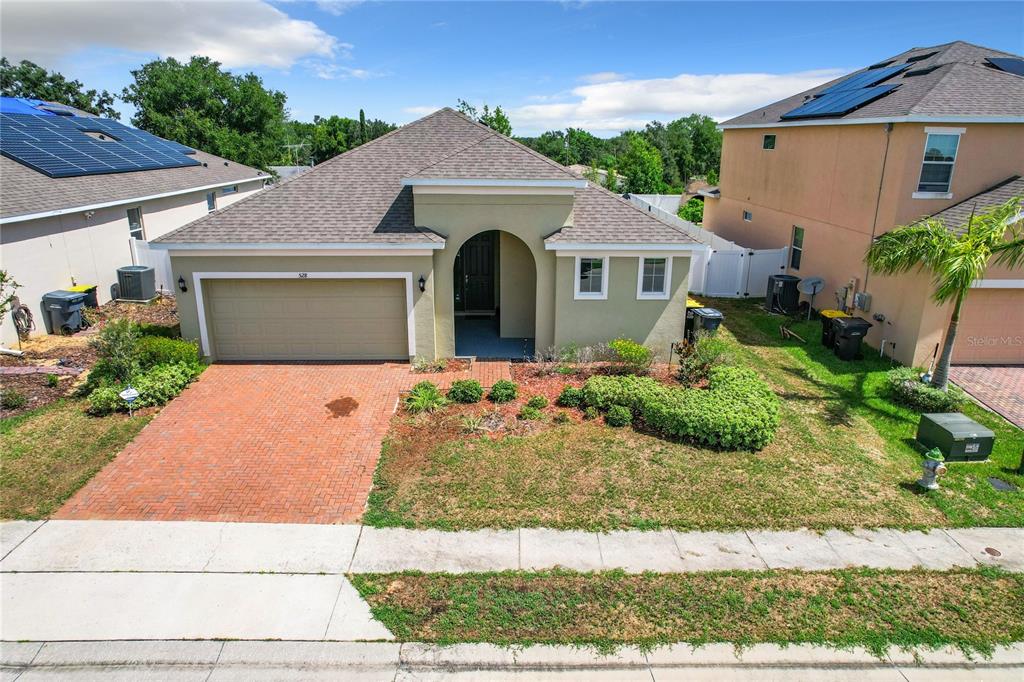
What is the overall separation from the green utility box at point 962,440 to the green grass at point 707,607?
3.21 meters

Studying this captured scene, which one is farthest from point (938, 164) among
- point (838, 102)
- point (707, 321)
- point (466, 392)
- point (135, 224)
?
point (135, 224)

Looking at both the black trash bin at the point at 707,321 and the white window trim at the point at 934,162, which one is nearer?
the white window trim at the point at 934,162

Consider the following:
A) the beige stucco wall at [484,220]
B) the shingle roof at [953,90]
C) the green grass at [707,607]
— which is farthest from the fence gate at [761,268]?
the green grass at [707,607]

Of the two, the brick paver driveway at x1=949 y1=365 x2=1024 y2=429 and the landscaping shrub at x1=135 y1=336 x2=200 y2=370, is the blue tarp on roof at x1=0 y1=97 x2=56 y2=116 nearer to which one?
the landscaping shrub at x1=135 y1=336 x2=200 y2=370

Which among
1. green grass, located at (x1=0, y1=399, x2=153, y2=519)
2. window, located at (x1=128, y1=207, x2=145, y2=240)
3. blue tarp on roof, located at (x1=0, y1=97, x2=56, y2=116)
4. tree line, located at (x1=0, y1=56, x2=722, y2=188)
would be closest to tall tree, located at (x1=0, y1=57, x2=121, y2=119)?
tree line, located at (x1=0, y1=56, x2=722, y2=188)

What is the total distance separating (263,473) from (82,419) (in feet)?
14.8

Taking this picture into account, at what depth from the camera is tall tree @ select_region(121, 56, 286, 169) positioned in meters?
43.5

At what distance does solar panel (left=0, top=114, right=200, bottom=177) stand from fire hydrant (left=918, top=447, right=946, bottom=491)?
23.1 m

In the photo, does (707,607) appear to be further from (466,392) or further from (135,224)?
(135,224)

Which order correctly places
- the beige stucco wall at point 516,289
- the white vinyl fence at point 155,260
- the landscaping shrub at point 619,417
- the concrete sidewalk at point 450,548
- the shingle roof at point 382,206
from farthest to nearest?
the white vinyl fence at point 155,260 → the beige stucco wall at point 516,289 → the shingle roof at point 382,206 → the landscaping shrub at point 619,417 → the concrete sidewalk at point 450,548

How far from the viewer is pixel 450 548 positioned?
27.1 feet

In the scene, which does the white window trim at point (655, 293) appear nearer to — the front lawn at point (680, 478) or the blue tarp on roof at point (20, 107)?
the front lawn at point (680, 478)

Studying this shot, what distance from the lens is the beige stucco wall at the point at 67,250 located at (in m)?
15.1

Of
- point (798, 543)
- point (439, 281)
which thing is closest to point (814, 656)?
point (798, 543)
